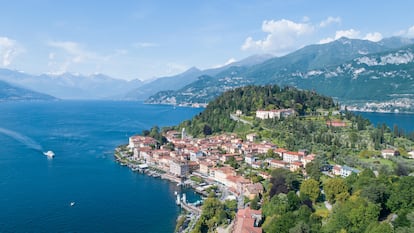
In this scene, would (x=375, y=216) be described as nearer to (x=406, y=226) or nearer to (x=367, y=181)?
(x=406, y=226)

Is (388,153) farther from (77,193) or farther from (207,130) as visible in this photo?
(77,193)

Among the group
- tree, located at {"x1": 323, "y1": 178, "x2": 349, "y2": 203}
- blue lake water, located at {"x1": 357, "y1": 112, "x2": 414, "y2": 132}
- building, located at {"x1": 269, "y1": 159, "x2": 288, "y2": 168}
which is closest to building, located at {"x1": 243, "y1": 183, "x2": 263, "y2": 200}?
building, located at {"x1": 269, "y1": 159, "x2": 288, "y2": 168}

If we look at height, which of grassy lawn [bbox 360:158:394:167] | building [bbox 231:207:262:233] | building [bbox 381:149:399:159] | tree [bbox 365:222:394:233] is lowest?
building [bbox 231:207:262:233]

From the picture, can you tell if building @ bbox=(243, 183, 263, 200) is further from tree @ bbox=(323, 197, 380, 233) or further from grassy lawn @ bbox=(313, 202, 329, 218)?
tree @ bbox=(323, 197, 380, 233)

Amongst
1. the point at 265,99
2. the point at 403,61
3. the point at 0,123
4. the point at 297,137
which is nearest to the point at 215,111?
the point at 265,99

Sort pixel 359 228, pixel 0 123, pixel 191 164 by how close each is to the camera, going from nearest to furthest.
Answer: pixel 359 228 → pixel 191 164 → pixel 0 123
